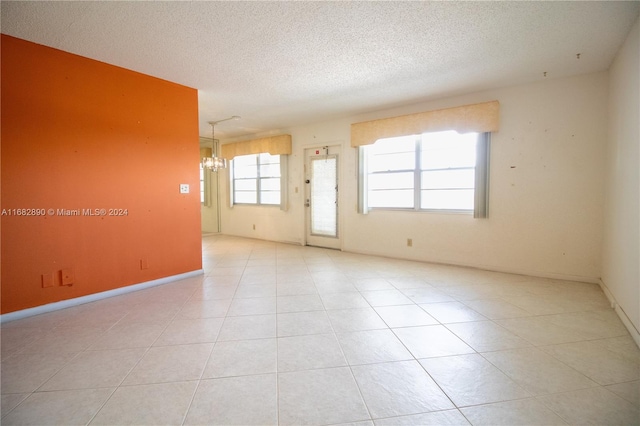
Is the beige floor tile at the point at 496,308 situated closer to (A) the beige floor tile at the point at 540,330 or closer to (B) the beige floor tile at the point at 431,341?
(A) the beige floor tile at the point at 540,330

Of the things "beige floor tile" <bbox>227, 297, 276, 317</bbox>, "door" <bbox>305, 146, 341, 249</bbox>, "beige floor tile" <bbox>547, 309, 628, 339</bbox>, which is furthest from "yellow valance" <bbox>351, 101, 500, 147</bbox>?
"beige floor tile" <bbox>227, 297, 276, 317</bbox>

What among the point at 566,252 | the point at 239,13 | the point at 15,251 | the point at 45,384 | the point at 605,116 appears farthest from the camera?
the point at 566,252

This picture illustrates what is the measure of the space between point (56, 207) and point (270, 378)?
2907mm

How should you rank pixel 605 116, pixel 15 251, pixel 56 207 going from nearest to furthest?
pixel 15 251, pixel 56 207, pixel 605 116

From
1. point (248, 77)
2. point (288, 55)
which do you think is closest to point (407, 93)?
point (288, 55)

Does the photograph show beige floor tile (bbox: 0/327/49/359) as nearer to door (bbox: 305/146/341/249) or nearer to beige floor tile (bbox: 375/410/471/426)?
beige floor tile (bbox: 375/410/471/426)

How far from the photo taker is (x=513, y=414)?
151 centimetres

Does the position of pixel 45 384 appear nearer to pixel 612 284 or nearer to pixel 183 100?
pixel 183 100

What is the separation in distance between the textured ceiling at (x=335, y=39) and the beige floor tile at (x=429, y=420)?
9.41ft

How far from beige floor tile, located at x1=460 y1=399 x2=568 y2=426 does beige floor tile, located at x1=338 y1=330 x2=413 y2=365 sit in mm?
552

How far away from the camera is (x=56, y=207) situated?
116 inches

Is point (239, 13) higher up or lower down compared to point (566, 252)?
higher up

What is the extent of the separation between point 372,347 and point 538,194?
348 centimetres

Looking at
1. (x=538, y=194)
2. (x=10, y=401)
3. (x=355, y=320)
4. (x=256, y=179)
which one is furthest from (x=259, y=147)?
(x=10, y=401)
